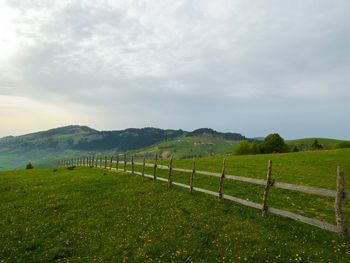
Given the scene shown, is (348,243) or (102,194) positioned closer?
(348,243)

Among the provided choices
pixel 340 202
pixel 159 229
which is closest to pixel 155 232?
pixel 159 229

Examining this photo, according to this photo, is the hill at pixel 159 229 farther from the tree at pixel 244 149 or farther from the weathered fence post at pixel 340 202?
the tree at pixel 244 149

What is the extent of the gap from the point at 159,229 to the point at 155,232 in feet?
1.25

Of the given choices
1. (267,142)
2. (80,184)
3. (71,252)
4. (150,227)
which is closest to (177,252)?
(150,227)

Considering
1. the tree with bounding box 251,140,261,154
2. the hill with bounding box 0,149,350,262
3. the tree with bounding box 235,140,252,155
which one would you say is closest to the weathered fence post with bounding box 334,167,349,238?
the hill with bounding box 0,149,350,262

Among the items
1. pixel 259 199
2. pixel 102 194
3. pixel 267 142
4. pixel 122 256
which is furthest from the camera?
pixel 267 142

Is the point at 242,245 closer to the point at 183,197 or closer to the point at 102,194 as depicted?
the point at 183,197

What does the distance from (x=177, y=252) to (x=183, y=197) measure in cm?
829

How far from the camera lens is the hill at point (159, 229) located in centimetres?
1067

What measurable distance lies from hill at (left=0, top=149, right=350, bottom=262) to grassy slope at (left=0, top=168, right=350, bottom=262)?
0.04 meters

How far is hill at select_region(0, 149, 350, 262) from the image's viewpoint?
35.0 ft

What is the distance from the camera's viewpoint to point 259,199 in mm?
19078

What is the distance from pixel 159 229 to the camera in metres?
13.4

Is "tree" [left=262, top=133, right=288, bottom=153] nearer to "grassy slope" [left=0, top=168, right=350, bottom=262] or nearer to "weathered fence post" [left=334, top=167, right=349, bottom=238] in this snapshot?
"grassy slope" [left=0, top=168, right=350, bottom=262]
